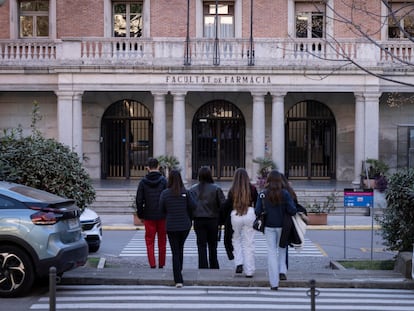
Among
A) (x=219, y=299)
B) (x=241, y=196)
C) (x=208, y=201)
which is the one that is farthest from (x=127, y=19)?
(x=219, y=299)

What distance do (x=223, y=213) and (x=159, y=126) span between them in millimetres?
15107

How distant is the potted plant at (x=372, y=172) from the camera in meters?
24.8

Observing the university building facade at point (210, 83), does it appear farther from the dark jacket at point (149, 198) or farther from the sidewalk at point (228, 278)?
the sidewalk at point (228, 278)

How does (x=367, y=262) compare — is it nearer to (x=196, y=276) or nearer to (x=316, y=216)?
(x=196, y=276)

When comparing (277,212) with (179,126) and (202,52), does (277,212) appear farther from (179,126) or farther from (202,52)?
(202,52)

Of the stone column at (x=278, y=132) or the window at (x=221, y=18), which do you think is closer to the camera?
the stone column at (x=278, y=132)

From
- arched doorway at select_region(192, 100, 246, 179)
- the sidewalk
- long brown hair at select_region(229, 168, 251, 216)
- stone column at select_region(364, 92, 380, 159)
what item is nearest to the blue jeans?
the sidewalk

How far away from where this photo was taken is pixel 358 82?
2603cm

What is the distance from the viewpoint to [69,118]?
26031 millimetres

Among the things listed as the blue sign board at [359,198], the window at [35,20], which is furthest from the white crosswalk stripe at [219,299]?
the window at [35,20]

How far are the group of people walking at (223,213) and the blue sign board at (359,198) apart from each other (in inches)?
217

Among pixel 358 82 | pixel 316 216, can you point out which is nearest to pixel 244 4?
pixel 358 82

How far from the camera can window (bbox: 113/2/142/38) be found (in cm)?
2923

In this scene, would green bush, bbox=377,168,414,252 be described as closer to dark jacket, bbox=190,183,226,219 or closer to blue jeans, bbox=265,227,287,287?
blue jeans, bbox=265,227,287,287
